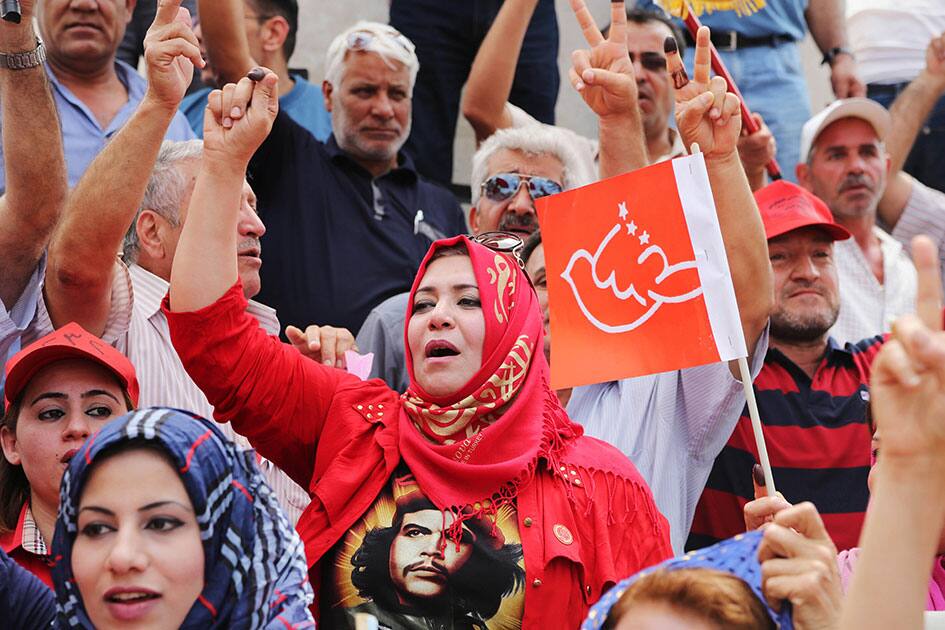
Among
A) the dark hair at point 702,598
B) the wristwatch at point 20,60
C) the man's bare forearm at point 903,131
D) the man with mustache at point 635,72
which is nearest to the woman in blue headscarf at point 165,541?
the dark hair at point 702,598

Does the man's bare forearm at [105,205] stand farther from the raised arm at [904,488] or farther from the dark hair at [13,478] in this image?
the raised arm at [904,488]

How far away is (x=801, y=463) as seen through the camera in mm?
4383

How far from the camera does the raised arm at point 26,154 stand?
12.4 feet

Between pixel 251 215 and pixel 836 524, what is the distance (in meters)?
1.94

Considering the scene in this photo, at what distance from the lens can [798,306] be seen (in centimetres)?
479

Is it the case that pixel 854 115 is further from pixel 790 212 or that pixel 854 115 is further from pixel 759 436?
pixel 759 436

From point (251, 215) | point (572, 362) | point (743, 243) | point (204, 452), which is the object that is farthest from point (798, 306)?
point (204, 452)

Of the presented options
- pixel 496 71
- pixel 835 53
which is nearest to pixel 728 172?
pixel 496 71

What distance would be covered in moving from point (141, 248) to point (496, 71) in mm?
1977

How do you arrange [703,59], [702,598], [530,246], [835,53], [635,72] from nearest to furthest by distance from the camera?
[702,598], [703,59], [530,246], [635,72], [835,53]

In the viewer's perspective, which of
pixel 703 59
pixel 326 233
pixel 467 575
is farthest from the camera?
pixel 326 233

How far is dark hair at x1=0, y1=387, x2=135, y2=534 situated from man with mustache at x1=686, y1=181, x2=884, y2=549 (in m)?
1.79

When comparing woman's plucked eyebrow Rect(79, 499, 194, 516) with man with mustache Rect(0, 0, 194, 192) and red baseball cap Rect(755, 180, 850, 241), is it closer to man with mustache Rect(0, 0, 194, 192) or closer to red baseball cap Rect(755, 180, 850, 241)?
man with mustache Rect(0, 0, 194, 192)

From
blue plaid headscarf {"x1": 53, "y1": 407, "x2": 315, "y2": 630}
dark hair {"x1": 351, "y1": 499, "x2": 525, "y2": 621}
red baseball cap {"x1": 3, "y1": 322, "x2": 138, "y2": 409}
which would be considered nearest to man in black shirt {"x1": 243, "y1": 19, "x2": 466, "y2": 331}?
red baseball cap {"x1": 3, "y1": 322, "x2": 138, "y2": 409}
